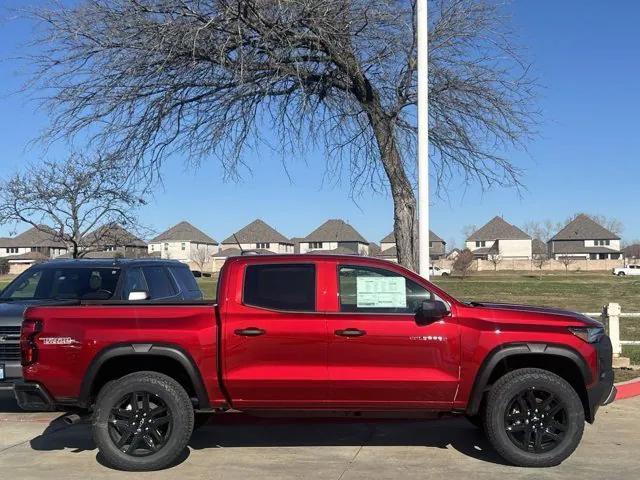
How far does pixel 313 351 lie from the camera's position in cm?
592

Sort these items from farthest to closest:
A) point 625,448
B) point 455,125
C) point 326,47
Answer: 1. point 455,125
2. point 326,47
3. point 625,448

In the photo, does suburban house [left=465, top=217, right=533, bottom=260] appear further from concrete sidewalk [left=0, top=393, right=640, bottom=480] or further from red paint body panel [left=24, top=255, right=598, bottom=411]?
red paint body panel [left=24, top=255, right=598, bottom=411]

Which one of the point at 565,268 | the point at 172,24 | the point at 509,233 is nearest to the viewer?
the point at 172,24

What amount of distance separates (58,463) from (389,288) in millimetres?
3413

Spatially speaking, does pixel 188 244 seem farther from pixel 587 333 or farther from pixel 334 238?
pixel 587 333

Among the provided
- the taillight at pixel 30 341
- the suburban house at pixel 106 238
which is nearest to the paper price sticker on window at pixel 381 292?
the taillight at pixel 30 341

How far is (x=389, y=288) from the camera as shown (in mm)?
6156

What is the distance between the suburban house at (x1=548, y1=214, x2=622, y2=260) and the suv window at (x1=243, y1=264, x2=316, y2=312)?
126057 millimetres

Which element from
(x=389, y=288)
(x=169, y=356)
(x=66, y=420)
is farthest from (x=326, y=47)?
(x=66, y=420)

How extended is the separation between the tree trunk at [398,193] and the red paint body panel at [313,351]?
4053mm

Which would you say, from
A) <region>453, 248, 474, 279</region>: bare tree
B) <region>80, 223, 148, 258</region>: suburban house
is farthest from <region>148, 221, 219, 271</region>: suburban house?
<region>80, 223, 148, 258</region>: suburban house

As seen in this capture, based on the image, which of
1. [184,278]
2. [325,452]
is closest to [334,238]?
[184,278]

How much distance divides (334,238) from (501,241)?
3619 centimetres

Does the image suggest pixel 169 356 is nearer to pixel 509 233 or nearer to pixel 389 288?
pixel 389 288
